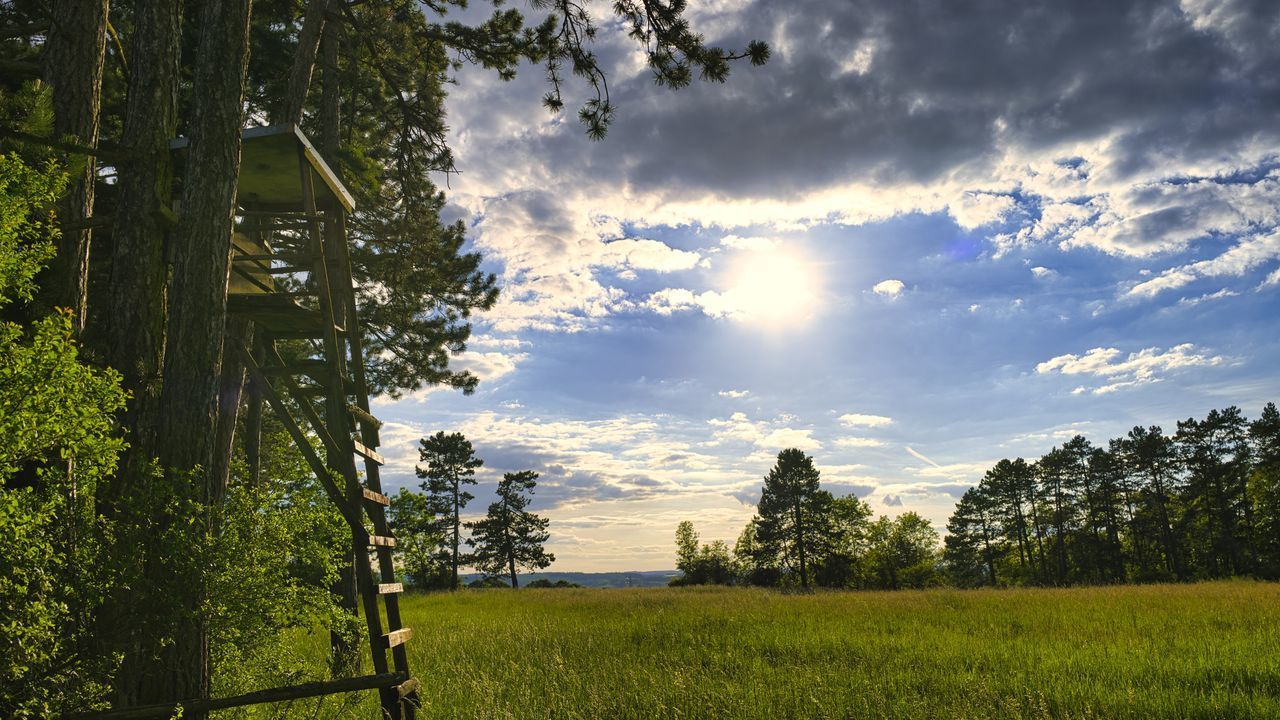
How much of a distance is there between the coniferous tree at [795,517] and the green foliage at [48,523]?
44336 mm

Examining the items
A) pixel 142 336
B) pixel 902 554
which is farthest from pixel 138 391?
pixel 902 554

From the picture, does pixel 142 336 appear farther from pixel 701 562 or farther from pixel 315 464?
pixel 701 562

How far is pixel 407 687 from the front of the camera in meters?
5.77

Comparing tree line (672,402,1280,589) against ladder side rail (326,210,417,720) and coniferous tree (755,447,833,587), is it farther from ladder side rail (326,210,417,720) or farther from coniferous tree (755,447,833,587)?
ladder side rail (326,210,417,720)

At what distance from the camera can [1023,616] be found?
36.6ft

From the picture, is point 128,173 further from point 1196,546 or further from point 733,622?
point 1196,546

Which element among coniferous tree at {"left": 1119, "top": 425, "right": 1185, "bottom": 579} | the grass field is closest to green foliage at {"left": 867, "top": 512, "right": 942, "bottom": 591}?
coniferous tree at {"left": 1119, "top": 425, "right": 1185, "bottom": 579}

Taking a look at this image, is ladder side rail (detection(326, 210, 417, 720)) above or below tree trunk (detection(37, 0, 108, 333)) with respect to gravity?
below

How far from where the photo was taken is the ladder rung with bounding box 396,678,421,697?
5665mm

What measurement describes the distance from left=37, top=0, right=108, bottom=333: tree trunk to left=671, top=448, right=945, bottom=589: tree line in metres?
41.0

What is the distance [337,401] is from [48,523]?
2.60 metres

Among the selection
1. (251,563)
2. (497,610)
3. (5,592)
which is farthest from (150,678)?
(497,610)

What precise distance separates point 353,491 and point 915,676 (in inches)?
242

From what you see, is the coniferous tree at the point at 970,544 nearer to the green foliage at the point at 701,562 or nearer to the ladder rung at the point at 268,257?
the green foliage at the point at 701,562
